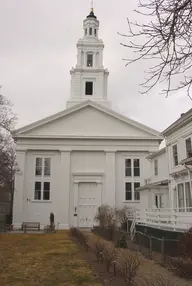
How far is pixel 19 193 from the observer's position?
36000 mm

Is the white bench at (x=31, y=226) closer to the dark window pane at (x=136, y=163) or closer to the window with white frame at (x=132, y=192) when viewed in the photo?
the window with white frame at (x=132, y=192)

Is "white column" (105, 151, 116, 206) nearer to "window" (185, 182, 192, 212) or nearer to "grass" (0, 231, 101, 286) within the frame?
"window" (185, 182, 192, 212)

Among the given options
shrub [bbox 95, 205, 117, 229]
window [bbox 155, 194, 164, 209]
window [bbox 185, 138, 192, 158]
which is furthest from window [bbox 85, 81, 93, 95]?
window [bbox 185, 138, 192, 158]

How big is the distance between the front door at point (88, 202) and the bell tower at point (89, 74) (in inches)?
439

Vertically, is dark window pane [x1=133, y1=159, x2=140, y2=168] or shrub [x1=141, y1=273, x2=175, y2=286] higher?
dark window pane [x1=133, y1=159, x2=140, y2=168]

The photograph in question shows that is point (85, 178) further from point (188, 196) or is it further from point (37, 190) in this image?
point (188, 196)

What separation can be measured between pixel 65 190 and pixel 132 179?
7.48m

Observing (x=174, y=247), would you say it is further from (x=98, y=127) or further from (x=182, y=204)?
(x=98, y=127)

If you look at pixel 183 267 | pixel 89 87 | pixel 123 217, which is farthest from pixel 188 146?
pixel 89 87

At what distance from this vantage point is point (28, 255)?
579 inches

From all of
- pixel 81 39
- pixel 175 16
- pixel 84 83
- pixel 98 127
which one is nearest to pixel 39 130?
pixel 98 127

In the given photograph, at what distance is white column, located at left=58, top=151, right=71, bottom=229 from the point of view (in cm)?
3553

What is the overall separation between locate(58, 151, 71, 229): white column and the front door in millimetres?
1453

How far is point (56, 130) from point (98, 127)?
15.7 ft
